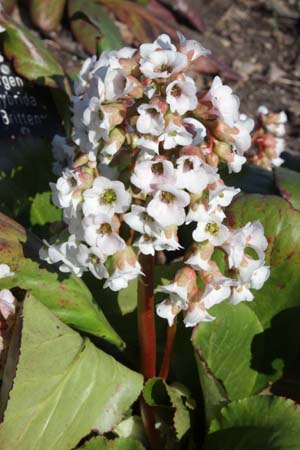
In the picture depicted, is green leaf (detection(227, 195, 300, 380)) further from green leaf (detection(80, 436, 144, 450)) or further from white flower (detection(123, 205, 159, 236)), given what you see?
white flower (detection(123, 205, 159, 236))

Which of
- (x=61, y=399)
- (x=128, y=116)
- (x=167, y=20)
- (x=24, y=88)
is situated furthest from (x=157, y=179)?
(x=167, y=20)

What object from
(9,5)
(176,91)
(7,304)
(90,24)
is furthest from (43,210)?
(9,5)

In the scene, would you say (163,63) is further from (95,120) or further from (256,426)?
(256,426)

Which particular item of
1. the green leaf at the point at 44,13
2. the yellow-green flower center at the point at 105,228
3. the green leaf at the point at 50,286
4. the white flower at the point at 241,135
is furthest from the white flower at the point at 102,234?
the green leaf at the point at 44,13

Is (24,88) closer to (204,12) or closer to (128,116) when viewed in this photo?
(128,116)

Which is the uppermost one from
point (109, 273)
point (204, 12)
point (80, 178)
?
point (80, 178)

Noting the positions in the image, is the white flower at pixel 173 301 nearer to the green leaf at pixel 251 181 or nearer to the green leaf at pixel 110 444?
the green leaf at pixel 110 444
